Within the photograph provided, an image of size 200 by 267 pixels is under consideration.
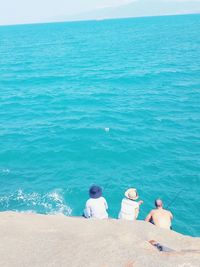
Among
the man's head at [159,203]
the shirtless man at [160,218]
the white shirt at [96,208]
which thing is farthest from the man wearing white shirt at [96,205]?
the man's head at [159,203]

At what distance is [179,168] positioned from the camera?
69.7ft

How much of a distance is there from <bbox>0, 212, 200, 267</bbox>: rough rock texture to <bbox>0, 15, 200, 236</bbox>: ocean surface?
25.9ft

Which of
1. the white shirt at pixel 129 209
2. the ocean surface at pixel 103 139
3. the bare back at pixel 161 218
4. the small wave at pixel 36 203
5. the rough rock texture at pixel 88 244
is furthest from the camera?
the ocean surface at pixel 103 139

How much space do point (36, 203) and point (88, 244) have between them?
11.0 m

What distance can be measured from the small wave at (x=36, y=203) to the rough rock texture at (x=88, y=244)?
26.7ft

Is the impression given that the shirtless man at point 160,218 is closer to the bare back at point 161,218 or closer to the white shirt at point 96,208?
the bare back at point 161,218

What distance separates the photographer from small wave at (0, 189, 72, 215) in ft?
59.9

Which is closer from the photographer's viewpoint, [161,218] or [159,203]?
[161,218]

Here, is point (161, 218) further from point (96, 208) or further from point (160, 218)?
point (96, 208)

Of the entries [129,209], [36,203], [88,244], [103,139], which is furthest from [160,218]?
[103,139]

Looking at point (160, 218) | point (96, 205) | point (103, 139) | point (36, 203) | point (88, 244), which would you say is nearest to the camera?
point (88, 244)

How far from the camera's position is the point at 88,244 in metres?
8.35

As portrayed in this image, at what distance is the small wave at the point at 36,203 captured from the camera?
18266 mm

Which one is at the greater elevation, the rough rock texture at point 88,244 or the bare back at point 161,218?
the bare back at point 161,218
